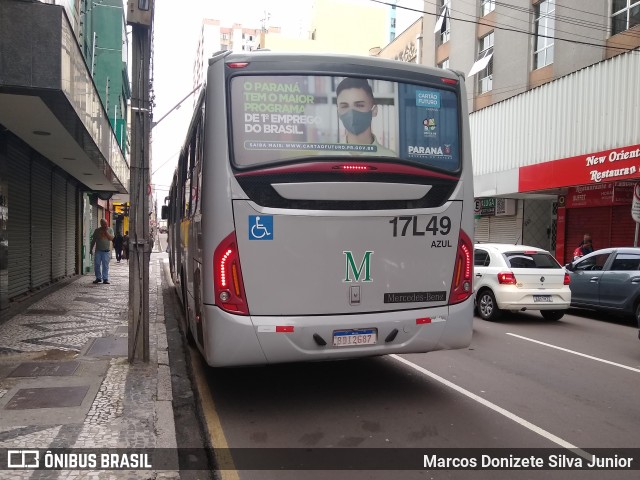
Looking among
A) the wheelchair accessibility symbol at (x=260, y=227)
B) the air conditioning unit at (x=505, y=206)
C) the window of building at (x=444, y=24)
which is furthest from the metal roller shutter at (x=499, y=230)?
the wheelchair accessibility symbol at (x=260, y=227)

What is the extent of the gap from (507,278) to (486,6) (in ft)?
60.4

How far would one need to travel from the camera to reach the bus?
488cm

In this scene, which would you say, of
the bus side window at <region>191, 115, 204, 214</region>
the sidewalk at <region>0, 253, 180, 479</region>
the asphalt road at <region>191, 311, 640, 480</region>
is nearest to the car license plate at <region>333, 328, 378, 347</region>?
the asphalt road at <region>191, 311, 640, 480</region>

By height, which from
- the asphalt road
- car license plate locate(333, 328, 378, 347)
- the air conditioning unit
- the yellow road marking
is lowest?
the yellow road marking

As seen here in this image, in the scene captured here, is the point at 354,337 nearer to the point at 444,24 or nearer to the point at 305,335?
the point at 305,335

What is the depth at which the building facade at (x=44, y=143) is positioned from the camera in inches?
252

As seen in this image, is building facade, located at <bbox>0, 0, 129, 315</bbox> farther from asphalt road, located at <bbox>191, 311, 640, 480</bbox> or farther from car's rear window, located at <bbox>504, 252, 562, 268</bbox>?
car's rear window, located at <bbox>504, 252, 562, 268</bbox>

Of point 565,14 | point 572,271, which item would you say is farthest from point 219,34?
point 572,271

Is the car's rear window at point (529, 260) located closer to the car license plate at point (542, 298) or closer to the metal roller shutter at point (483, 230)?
the car license plate at point (542, 298)

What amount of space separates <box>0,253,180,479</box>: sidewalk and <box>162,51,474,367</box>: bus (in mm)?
840

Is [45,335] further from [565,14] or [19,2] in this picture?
[565,14]

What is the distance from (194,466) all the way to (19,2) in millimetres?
5738

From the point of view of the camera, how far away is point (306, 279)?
4.98m

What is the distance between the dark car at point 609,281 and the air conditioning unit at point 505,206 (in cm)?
1054
